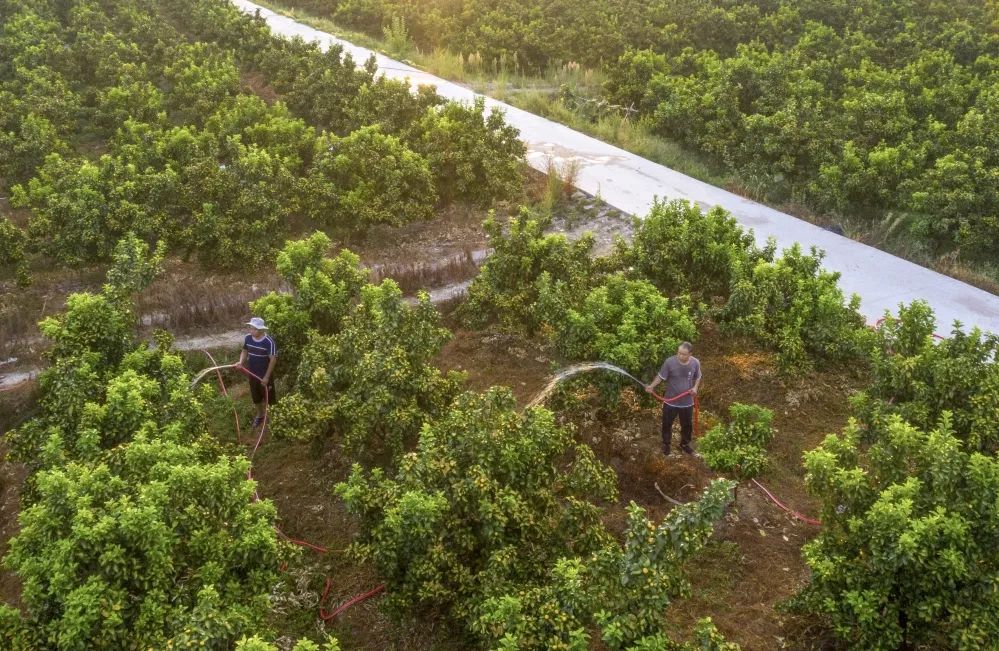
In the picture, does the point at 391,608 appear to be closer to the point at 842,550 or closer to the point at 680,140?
the point at 842,550

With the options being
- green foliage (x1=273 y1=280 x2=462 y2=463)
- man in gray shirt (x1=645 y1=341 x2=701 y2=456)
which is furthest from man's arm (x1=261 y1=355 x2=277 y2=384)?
man in gray shirt (x1=645 y1=341 x2=701 y2=456)

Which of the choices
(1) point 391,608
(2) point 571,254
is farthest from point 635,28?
(1) point 391,608

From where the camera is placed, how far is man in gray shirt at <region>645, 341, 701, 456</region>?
734 centimetres

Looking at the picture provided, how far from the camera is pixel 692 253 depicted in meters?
9.33

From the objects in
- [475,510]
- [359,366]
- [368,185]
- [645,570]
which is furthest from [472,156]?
[645,570]

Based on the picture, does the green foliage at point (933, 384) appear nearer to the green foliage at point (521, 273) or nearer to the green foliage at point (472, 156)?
the green foliage at point (521, 273)

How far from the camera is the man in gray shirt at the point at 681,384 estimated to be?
24.1 ft

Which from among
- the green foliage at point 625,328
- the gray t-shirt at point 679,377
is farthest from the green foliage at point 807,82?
the gray t-shirt at point 679,377

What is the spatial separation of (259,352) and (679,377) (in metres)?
4.04

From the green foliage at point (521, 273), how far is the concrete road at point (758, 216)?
11.7 feet

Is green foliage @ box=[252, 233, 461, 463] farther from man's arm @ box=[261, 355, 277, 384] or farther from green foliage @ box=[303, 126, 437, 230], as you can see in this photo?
green foliage @ box=[303, 126, 437, 230]

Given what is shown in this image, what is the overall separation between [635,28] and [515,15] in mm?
3518

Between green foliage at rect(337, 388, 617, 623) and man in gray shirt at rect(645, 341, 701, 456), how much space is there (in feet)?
5.08

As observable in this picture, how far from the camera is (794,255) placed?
9023mm
